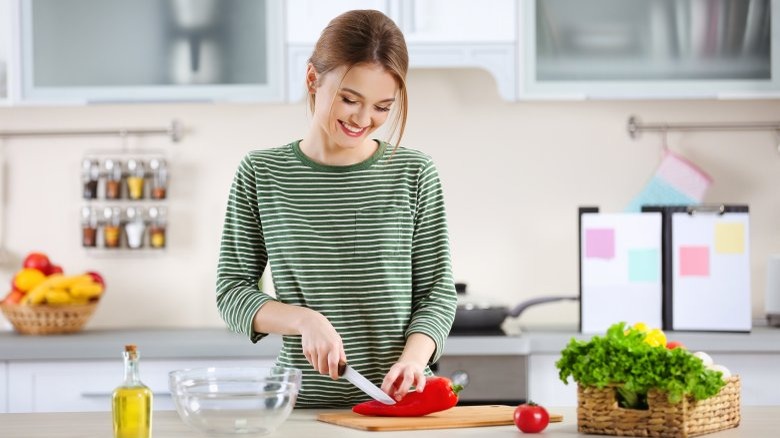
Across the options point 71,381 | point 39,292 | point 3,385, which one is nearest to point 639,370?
point 71,381

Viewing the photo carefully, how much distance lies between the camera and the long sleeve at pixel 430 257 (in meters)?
1.79

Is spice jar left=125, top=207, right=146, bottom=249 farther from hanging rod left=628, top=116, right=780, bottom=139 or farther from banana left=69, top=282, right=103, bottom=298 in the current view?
hanging rod left=628, top=116, right=780, bottom=139

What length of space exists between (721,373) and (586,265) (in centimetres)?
142

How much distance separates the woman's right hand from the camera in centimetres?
153

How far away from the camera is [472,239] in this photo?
333 cm

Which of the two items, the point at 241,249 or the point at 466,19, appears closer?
the point at 241,249

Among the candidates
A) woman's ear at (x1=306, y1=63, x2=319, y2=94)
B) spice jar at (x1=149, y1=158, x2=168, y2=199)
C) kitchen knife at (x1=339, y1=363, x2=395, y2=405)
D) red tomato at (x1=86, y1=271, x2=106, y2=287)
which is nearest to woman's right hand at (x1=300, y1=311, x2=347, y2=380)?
kitchen knife at (x1=339, y1=363, x2=395, y2=405)

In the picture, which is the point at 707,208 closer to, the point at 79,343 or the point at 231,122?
the point at 231,122

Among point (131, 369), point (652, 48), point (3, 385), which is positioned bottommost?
point (3, 385)

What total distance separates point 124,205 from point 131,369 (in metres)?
2.01

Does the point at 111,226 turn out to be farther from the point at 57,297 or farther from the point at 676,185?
the point at 676,185

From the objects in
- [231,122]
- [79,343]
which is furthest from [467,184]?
[79,343]

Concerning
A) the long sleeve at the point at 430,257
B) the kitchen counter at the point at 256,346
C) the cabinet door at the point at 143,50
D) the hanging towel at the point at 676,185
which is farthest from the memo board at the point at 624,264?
the long sleeve at the point at 430,257

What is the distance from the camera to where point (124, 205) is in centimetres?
334
